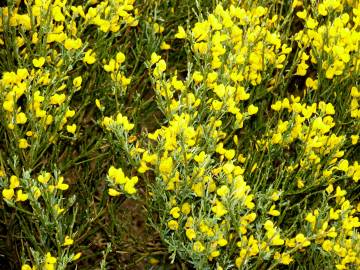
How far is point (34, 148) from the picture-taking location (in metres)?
2.45

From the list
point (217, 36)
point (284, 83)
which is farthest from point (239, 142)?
point (217, 36)

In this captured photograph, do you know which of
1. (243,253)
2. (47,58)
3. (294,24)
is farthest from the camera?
(294,24)

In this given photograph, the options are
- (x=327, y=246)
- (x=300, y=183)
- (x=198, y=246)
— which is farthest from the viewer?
(x=300, y=183)

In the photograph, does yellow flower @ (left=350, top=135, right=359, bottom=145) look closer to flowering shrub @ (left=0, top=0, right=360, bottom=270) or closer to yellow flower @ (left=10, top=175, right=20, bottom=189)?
flowering shrub @ (left=0, top=0, right=360, bottom=270)

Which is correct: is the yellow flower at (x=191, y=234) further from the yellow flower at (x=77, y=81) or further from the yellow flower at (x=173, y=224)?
the yellow flower at (x=77, y=81)

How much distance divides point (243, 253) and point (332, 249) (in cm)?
40

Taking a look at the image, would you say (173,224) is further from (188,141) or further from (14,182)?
(14,182)

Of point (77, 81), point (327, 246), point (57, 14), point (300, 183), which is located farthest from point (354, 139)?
point (57, 14)

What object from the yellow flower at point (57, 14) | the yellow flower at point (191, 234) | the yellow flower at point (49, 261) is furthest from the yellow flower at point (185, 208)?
the yellow flower at point (57, 14)

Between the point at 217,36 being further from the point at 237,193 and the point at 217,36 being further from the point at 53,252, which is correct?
the point at 53,252

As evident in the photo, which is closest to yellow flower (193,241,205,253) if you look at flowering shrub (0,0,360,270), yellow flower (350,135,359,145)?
flowering shrub (0,0,360,270)

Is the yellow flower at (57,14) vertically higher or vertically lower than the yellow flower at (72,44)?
higher

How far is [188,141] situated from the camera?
2.29m

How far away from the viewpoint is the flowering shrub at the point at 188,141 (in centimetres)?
232
